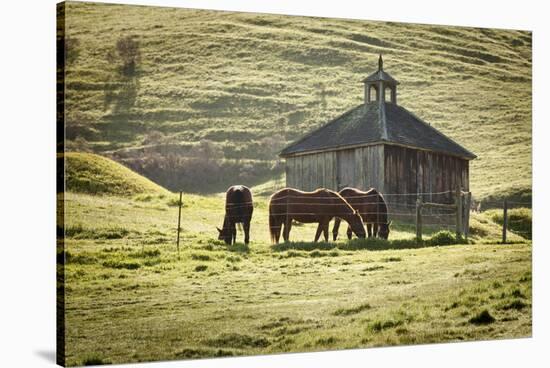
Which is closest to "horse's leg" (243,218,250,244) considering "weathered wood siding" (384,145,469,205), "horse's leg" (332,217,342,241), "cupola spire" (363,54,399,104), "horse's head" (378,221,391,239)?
"horse's leg" (332,217,342,241)

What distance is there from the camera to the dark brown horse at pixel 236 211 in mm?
15320

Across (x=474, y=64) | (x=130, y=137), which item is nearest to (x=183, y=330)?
(x=130, y=137)

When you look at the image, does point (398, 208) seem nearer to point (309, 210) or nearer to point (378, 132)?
point (378, 132)

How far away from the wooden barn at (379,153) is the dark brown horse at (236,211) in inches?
36.3

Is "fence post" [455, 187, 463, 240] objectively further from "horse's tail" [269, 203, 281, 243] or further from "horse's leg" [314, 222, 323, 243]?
"horse's tail" [269, 203, 281, 243]

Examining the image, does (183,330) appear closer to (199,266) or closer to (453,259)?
(199,266)

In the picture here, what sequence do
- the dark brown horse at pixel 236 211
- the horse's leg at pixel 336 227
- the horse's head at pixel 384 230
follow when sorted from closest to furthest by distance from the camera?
1. the dark brown horse at pixel 236 211
2. the horse's leg at pixel 336 227
3. the horse's head at pixel 384 230

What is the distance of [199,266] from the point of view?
1491cm

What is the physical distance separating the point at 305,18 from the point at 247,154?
8.30 ft

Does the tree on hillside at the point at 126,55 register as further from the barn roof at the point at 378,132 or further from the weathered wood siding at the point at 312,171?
the barn roof at the point at 378,132

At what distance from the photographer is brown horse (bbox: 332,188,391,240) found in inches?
→ 652

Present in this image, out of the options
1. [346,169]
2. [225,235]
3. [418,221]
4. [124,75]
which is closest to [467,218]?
[418,221]

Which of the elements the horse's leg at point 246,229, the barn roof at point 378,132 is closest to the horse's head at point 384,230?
the barn roof at point 378,132

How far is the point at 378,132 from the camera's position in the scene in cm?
1695
